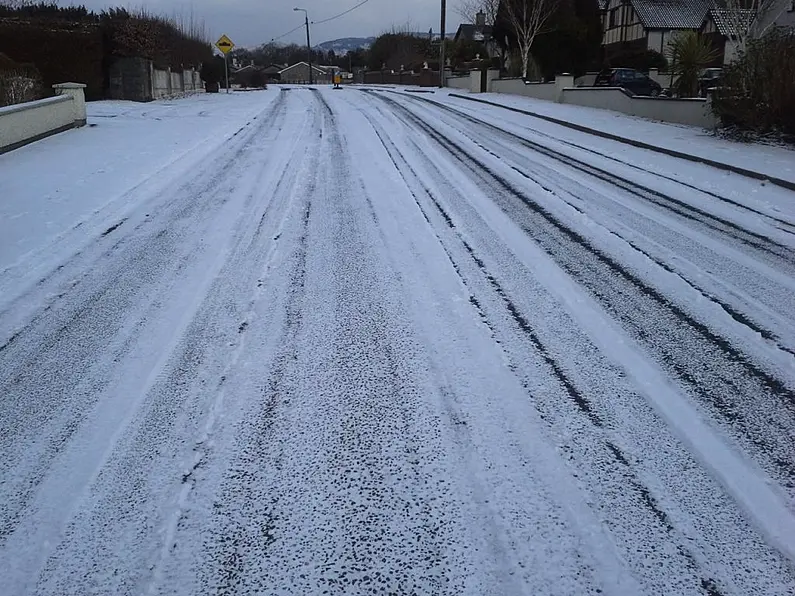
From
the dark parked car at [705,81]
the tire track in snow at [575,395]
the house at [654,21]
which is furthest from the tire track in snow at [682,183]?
the house at [654,21]

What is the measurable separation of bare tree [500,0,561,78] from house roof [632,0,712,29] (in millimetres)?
14559

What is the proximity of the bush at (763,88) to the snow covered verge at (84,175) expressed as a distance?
11342mm

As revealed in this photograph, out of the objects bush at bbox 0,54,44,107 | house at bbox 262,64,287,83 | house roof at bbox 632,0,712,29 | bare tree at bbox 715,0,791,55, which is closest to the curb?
bare tree at bbox 715,0,791,55

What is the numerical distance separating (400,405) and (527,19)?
1393 inches

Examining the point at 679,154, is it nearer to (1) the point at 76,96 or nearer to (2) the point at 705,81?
(2) the point at 705,81

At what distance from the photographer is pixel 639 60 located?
3925 cm

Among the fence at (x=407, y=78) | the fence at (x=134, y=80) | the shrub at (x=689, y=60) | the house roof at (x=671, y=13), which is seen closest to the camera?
the shrub at (x=689, y=60)

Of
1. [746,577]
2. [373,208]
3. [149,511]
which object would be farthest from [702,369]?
[373,208]

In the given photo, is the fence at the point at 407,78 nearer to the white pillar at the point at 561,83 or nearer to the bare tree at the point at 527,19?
the bare tree at the point at 527,19

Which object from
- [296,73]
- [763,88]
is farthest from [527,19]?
[296,73]

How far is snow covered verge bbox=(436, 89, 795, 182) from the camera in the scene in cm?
1168

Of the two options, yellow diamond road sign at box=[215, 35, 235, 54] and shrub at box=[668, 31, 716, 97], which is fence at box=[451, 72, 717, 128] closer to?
shrub at box=[668, 31, 716, 97]

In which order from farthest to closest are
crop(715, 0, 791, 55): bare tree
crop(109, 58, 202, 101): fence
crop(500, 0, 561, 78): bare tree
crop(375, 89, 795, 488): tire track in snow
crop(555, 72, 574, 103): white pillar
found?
crop(500, 0, 561, 78): bare tree, crop(555, 72, 574, 103): white pillar, crop(109, 58, 202, 101): fence, crop(715, 0, 791, 55): bare tree, crop(375, 89, 795, 488): tire track in snow

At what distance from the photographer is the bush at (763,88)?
44.9 feet
